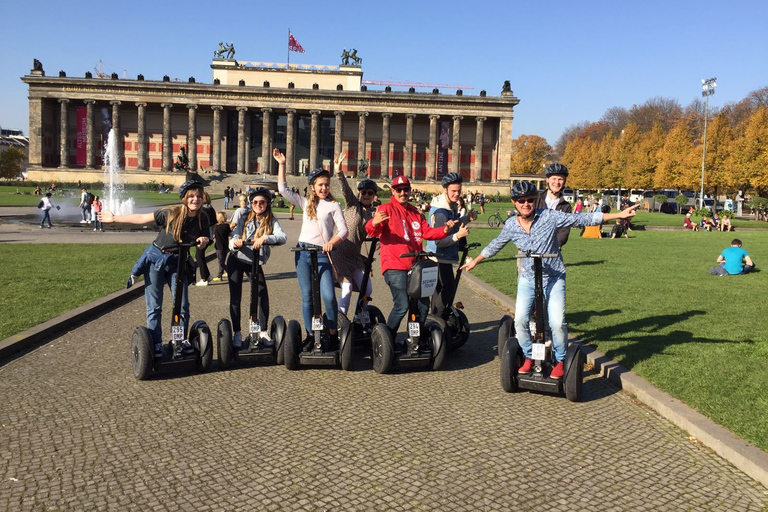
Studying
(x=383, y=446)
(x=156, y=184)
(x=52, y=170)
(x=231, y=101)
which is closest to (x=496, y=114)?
(x=231, y=101)

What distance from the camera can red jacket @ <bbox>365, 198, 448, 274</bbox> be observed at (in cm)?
708

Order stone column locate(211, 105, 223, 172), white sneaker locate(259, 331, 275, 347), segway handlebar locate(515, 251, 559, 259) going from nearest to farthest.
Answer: segway handlebar locate(515, 251, 559, 259) < white sneaker locate(259, 331, 275, 347) < stone column locate(211, 105, 223, 172)

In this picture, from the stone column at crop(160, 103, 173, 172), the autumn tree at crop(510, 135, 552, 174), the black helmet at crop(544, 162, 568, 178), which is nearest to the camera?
the black helmet at crop(544, 162, 568, 178)

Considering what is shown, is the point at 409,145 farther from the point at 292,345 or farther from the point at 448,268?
the point at 292,345

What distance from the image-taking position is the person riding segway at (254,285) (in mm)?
7148

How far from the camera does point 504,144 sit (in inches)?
3688

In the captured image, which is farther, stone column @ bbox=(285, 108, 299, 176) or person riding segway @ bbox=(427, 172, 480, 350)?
stone column @ bbox=(285, 108, 299, 176)

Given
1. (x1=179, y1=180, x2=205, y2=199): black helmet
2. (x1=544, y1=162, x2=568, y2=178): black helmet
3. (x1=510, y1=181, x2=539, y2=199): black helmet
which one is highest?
(x1=544, y1=162, x2=568, y2=178): black helmet

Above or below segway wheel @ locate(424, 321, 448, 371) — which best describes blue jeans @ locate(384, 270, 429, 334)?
above

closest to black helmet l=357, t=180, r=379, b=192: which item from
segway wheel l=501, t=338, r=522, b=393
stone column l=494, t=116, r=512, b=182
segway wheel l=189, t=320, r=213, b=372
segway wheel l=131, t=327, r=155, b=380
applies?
segway wheel l=189, t=320, r=213, b=372

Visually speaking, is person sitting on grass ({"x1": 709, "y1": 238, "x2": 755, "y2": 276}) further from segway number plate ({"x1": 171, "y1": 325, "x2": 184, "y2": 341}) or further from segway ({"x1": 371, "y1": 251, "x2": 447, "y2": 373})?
segway number plate ({"x1": 171, "y1": 325, "x2": 184, "y2": 341})

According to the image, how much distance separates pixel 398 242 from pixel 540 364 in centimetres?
194

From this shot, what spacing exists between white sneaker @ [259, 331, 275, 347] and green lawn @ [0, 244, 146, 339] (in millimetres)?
3251

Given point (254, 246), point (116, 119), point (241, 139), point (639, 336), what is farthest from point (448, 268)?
point (116, 119)
